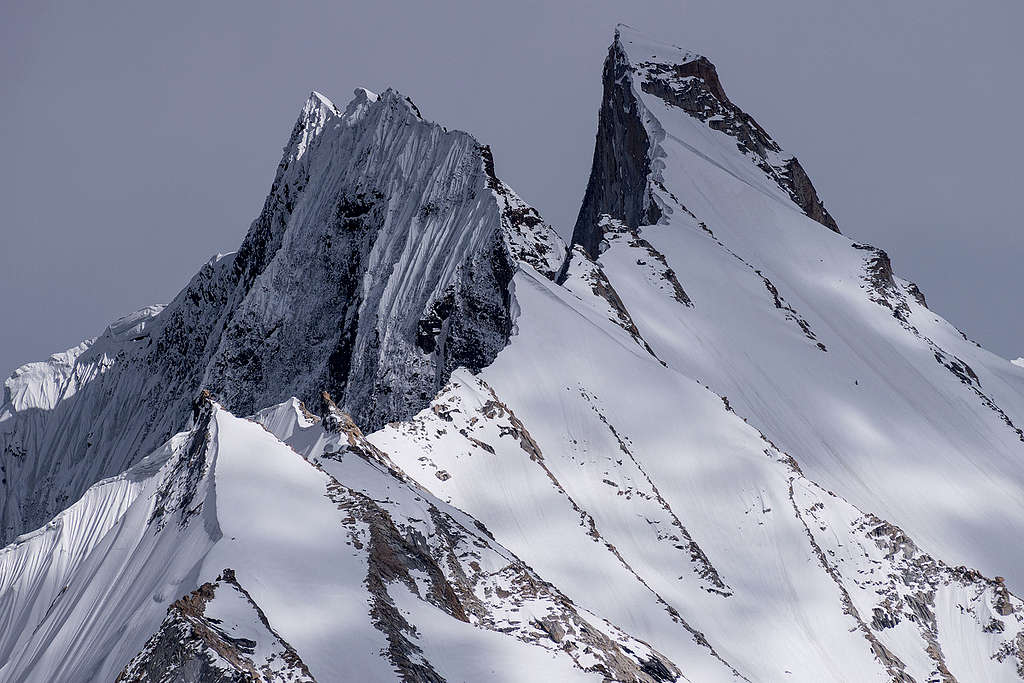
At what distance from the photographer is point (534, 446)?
3519 inches

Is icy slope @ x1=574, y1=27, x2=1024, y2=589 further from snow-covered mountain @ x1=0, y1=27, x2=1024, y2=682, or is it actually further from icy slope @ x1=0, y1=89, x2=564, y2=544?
icy slope @ x1=0, y1=89, x2=564, y2=544

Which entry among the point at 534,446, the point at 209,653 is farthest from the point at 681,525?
the point at 209,653

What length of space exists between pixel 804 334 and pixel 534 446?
56.2 meters

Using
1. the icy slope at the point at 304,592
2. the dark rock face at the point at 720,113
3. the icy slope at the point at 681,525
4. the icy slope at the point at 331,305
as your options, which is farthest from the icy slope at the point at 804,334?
the icy slope at the point at 304,592

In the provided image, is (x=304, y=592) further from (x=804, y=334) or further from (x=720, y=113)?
(x=720, y=113)

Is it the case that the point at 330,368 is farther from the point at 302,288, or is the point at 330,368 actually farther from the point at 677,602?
the point at 677,602

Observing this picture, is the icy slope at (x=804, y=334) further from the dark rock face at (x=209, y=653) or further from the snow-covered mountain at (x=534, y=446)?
the dark rock face at (x=209, y=653)

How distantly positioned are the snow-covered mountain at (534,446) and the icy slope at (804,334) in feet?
1.29

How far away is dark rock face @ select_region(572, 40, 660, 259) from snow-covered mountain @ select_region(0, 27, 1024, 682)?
53 cm

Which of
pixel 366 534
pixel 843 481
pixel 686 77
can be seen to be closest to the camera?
pixel 366 534

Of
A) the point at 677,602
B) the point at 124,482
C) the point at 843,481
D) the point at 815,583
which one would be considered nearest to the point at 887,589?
the point at 815,583

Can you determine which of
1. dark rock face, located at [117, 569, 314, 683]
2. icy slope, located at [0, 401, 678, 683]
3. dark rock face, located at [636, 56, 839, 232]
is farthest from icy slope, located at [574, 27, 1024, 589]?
dark rock face, located at [117, 569, 314, 683]

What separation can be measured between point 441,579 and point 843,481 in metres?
68.6

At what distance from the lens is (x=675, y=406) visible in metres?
104
